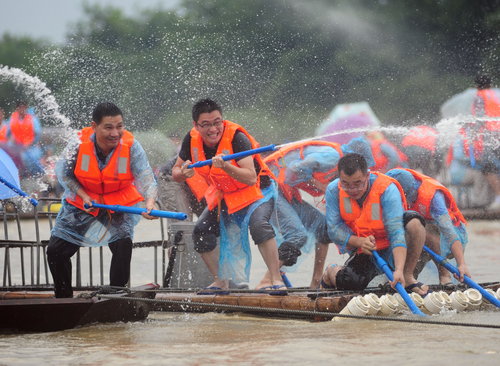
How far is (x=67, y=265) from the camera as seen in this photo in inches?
293

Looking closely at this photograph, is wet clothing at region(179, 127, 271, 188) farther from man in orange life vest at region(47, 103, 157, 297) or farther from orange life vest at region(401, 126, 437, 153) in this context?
orange life vest at region(401, 126, 437, 153)

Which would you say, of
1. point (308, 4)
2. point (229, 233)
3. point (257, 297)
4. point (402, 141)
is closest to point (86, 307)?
point (257, 297)

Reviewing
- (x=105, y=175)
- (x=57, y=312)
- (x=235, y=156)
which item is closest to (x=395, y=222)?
(x=235, y=156)

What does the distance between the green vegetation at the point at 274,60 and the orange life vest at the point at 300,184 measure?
6.55m

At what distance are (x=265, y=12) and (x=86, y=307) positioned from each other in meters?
17.1

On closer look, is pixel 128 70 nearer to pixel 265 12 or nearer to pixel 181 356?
pixel 265 12

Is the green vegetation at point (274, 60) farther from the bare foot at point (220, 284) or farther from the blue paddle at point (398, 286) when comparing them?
the blue paddle at point (398, 286)

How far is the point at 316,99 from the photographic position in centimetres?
2084

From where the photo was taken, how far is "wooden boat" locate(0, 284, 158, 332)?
21.8ft

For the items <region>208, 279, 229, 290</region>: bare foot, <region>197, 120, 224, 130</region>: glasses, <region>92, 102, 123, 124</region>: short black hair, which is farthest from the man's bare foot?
<region>92, 102, 123, 124</region>: short black hair

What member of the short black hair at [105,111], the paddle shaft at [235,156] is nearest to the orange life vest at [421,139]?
the paddle shaft at [235,156]

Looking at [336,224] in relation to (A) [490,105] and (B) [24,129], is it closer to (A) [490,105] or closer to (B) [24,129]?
(B) [24,129]

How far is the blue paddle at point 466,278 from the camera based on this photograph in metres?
7.77

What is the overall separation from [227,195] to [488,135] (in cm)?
956
